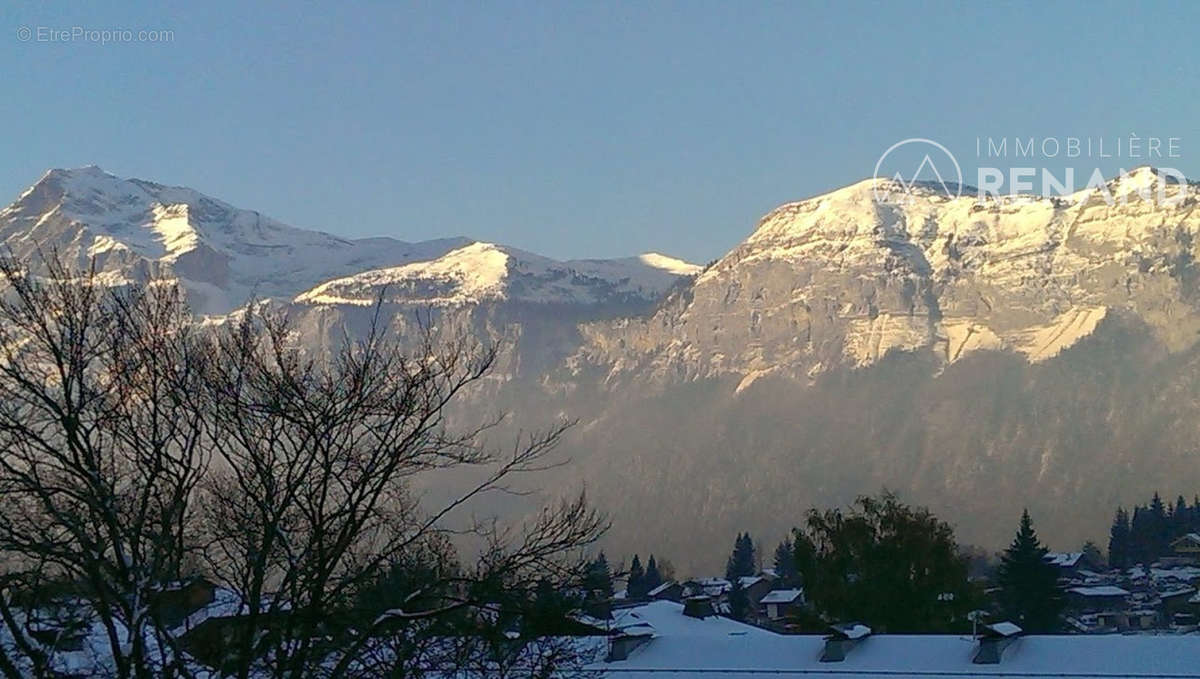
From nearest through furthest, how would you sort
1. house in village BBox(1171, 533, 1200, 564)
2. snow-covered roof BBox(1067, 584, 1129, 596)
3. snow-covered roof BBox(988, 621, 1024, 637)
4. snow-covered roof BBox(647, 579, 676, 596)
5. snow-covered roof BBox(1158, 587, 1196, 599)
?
snow-covered roof BBox(988, 621, 1024, 637)
snow-covered roof BBox(1158, 587, 1196, 599)
snow-covered roof BBox(1067, 584, 1129, 596)
snow-covered roof BBox(647, 579, 676, 596)
house in village BBox(1171, 533, 1200, 564)

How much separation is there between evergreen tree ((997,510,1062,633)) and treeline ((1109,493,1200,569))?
148 feet

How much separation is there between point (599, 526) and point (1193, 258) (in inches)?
7015

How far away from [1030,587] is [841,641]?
2624 cm

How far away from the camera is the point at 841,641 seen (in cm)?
2870

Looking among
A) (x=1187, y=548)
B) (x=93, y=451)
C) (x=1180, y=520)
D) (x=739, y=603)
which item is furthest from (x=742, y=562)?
(x=93, y=451)

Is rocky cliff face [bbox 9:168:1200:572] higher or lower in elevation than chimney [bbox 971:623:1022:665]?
higher

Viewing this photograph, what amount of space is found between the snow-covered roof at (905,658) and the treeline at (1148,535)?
7158 cm

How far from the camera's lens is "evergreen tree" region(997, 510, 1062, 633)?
51719mm

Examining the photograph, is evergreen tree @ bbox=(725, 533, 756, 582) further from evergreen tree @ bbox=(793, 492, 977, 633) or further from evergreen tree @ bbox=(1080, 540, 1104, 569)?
evergreen tree @ bbox=(793, 492, 977, 633)

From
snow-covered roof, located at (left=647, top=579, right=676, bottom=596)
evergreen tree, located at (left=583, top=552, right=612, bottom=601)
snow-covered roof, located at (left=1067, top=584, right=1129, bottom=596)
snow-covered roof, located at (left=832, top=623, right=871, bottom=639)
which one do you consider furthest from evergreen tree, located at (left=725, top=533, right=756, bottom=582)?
evergreen tree, located at (left=583, top=552, right=612, bottom=601)

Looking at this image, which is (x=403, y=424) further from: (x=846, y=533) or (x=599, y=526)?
(x=846, y=533)

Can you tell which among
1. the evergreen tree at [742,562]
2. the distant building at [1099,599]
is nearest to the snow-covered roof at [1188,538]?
the distant building at [1099,599]

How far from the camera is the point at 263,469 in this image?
11.8 metres

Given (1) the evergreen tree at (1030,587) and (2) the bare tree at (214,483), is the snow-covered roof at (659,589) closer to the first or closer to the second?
(1) the evergreen tree at (1030,587)
